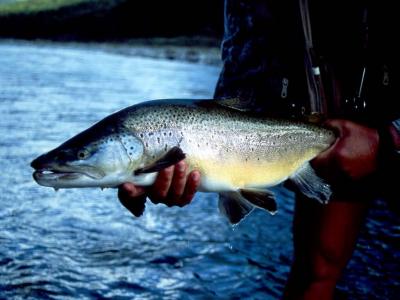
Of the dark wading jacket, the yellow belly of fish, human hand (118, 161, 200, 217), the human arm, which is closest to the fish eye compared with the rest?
human hand (118, 161, 200, 217)

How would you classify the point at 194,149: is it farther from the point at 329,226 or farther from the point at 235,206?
the point at 329,226

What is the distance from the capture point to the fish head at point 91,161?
2.41m

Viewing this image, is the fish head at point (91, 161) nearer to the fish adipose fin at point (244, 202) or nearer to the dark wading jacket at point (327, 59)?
the fish adipose fin at point (244, 202)

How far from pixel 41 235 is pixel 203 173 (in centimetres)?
298

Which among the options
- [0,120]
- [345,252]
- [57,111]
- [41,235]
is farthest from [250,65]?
→ [57,111]

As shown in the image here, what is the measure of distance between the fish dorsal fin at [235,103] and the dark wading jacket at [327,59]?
0.03 m

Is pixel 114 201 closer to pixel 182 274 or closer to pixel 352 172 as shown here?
pixel 182 274

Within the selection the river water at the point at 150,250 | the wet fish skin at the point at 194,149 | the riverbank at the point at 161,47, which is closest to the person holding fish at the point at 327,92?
the wet fish skin at the point at 194,149

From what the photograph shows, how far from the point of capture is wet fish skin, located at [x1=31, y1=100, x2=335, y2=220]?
8.05 feet

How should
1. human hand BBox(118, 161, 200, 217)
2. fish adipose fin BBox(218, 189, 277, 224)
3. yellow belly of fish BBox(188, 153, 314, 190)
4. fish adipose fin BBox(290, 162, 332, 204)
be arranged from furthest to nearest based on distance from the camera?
fish adipose fin BBox(290, 162, 332, 204), fish adipose fin BBox(218, 189, 277, 224), yellow belly of fish BBox(188, 153, 314, 190), human hand BBox(118, 161, 200, 217)

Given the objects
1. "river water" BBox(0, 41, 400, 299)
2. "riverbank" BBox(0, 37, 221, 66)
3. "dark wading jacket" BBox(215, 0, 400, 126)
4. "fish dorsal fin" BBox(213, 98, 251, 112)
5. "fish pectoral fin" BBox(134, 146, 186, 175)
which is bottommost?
"riverbank" BBox(0, 37, 221, 66)

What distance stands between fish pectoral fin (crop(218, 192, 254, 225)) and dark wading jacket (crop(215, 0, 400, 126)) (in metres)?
0.49

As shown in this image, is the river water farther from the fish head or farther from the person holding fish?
the fish head

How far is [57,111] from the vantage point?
13.4 metres
